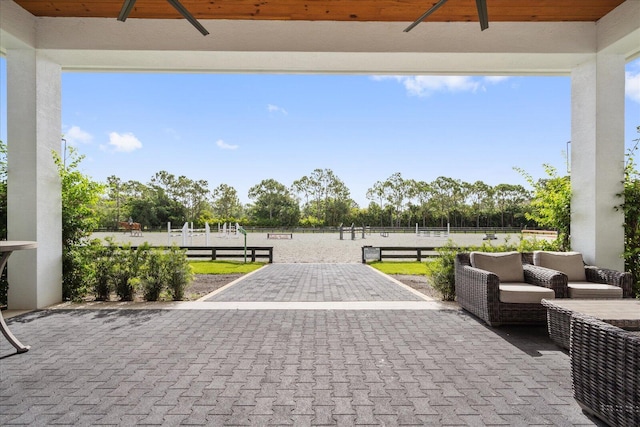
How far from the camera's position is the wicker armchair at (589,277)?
3.51 metres

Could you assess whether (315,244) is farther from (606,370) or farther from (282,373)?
(606,370)

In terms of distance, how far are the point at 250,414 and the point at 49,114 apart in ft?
15.3

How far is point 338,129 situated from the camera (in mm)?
30109

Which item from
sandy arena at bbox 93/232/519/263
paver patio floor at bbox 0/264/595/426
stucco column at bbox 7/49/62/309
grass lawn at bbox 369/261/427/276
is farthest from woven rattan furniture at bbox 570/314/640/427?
sandy arena at bbox 93/232/519/263

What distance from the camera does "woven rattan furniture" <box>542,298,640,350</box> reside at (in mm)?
2148

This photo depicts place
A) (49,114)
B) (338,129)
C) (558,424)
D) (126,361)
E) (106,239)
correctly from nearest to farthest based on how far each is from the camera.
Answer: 1. (558,424)
2. (126,361)
3. (49,114)
4. (106,239)
5. (338,129)

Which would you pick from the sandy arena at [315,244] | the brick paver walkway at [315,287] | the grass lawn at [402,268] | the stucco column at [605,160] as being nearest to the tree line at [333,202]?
the sandy arena at [315,244]

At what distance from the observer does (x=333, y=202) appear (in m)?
39.7

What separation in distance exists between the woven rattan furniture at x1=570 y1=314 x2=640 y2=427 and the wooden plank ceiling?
3508 mm

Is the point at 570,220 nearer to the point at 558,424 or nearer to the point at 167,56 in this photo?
the point at 558,424

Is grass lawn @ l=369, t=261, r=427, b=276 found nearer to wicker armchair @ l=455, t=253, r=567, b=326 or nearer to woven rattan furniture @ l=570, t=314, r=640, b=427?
wicker armchair @ l=455, t=253, r=567, b=326

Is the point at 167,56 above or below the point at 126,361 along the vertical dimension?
above

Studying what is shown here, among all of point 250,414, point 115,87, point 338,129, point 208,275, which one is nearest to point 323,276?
point 208,275

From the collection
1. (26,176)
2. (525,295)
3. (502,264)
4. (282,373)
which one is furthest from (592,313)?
(26,176)
